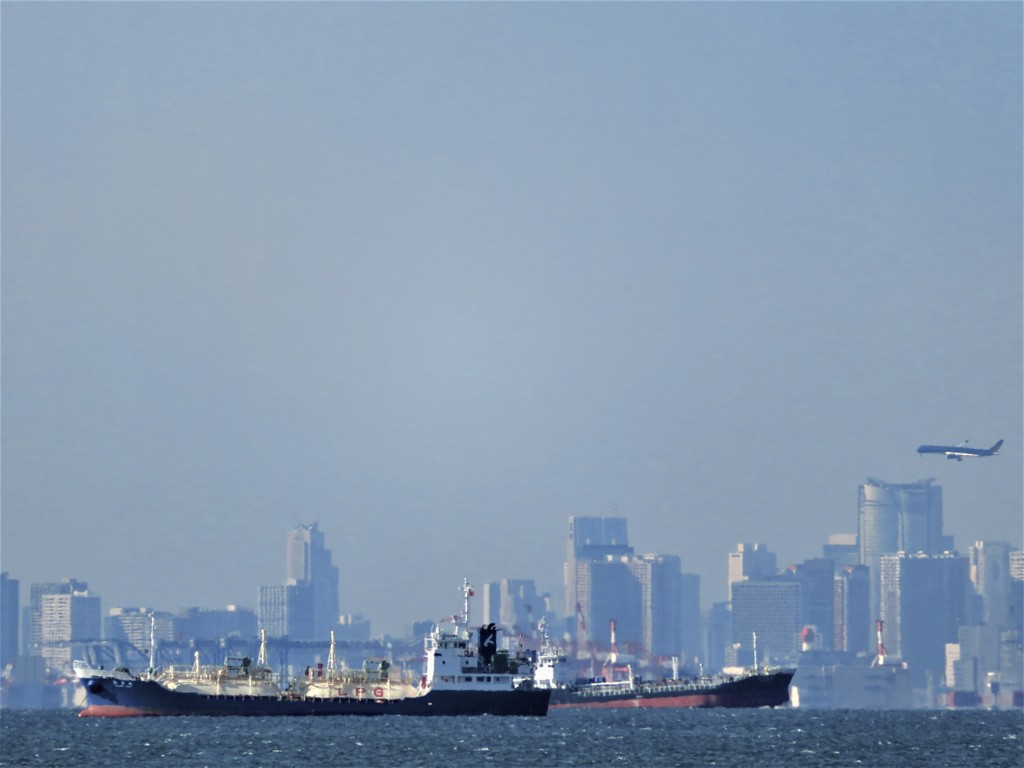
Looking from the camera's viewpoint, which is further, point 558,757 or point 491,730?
point 491,730

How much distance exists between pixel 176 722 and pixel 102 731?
12975mm

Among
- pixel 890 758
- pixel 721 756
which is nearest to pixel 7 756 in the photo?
pixel 721 756

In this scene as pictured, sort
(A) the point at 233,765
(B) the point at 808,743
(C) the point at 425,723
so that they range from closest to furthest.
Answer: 1. (A) the point at 233,765
2. (B) the point at 808,743
3. (C) the point at 425,723

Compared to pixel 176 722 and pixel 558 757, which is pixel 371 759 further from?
pixel 176 722

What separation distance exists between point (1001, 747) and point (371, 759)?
6107 cm

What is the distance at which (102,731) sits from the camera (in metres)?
186

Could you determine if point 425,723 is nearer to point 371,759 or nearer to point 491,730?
point 491,730

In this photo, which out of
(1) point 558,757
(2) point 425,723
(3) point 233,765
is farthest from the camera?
(2) point 425,723

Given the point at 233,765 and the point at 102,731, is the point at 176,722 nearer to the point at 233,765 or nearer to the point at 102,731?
the point at 102,731

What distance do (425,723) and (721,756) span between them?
49.1 m

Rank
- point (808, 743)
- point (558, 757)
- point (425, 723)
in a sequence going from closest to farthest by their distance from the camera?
1. point (558, 757)
2. point (808, 743)
3. point (425, 723)

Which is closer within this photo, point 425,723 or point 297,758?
point 297,758

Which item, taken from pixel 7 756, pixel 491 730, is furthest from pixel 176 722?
pixel 7 756

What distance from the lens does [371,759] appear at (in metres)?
141
